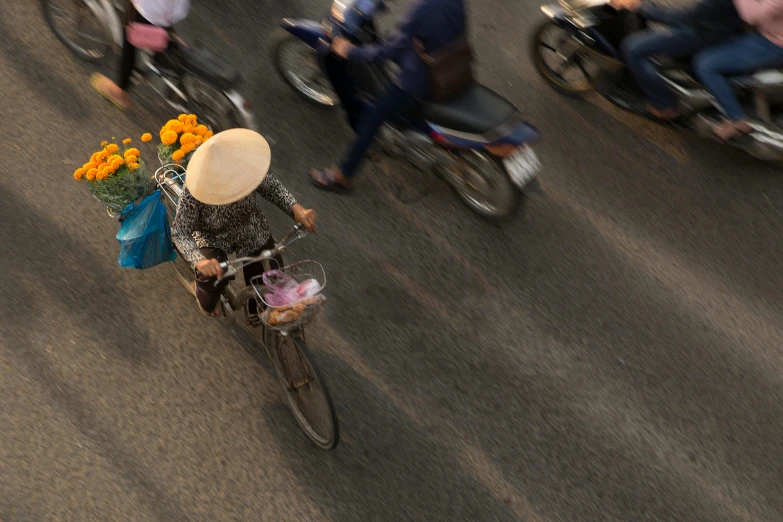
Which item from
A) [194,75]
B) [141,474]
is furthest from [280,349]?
[194,75]

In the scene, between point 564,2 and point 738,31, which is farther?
point 564,2

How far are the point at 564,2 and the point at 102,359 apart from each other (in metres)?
4.46

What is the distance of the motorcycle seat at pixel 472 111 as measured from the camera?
433 cm

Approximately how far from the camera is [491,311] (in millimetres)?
4758

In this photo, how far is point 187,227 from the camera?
140 inches

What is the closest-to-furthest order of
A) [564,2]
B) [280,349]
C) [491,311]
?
1. [280,349]
2. [491,311]
3. [564,2]

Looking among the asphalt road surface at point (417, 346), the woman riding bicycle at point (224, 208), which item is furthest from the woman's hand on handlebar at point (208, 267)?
the asphalt road surface at point (417, 346)

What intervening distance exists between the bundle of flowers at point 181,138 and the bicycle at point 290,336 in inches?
3.8

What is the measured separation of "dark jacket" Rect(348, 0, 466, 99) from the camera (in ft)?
12.7

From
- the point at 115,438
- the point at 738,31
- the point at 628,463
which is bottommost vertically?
the point at 115,438

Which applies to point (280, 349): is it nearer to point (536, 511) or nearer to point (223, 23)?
point (536, 511)

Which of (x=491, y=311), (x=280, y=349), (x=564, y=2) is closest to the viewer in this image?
(x=280, y=349)

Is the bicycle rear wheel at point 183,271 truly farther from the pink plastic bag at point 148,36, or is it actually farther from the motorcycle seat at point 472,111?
the motorcycle seat at point 472,111

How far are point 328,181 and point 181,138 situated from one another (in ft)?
4.87
